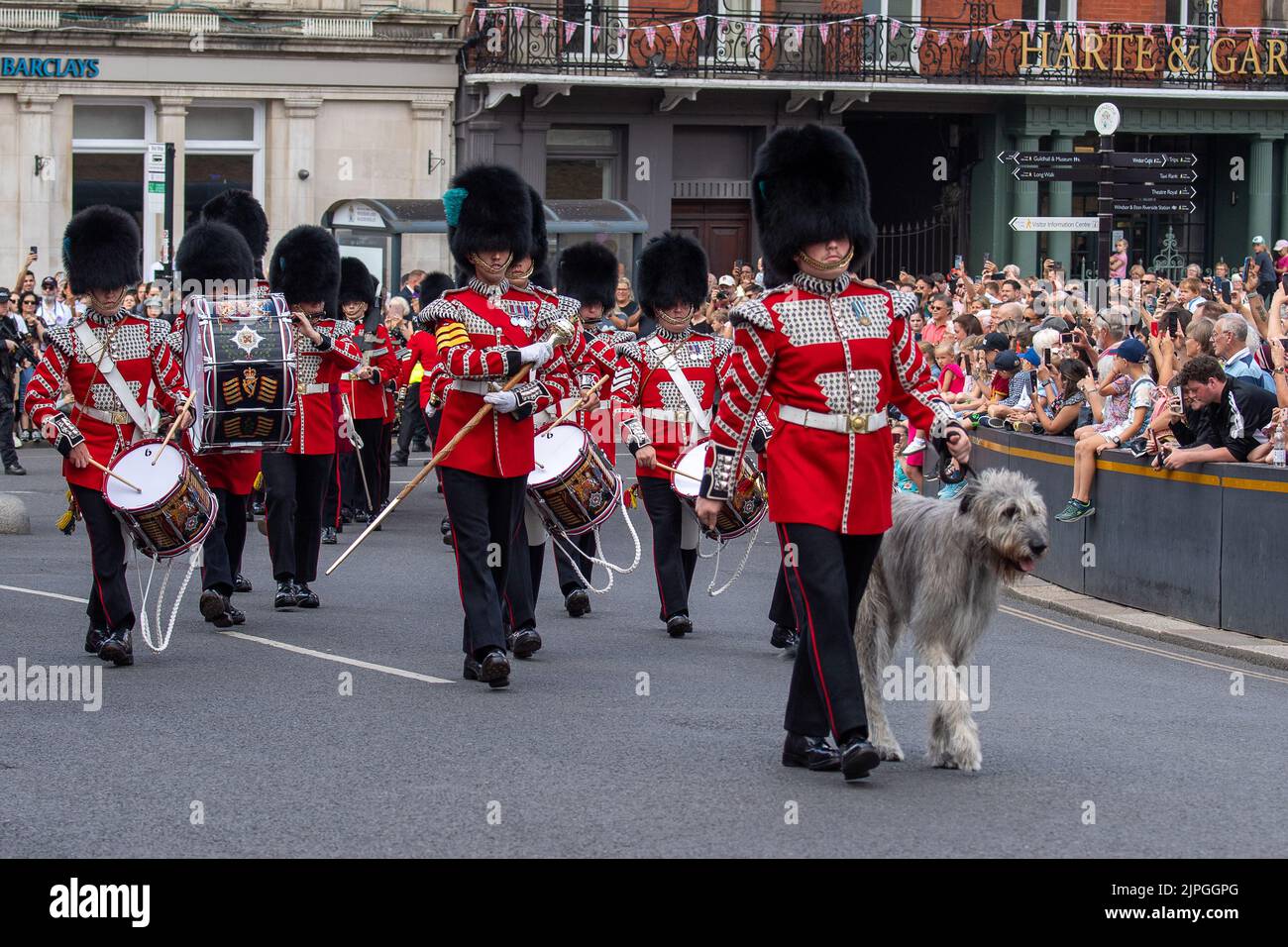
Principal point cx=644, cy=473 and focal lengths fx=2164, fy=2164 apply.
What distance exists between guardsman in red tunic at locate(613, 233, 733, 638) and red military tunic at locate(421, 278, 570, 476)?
1.65m

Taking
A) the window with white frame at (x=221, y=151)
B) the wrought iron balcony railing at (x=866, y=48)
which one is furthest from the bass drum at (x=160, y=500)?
the wrought iron balcony railing at (x=866, y=48)

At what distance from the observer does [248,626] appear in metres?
11.8

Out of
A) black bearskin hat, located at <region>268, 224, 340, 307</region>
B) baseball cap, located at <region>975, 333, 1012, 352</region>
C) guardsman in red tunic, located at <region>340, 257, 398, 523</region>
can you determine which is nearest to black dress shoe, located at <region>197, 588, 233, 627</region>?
black bearskin hat, located at <region>268, 224, 340, 307</region>

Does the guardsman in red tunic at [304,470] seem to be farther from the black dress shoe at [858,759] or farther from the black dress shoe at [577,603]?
the black dress shoe at [858,759]

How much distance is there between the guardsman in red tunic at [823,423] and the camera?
760 centimetres

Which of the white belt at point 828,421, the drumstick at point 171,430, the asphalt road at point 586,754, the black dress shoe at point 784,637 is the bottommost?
the asphalt road at point 586,754

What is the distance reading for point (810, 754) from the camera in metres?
7.77

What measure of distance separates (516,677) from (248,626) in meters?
2.35

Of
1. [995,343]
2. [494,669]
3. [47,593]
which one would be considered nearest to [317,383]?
[47,593]

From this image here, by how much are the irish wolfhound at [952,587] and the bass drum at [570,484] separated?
3.29 m

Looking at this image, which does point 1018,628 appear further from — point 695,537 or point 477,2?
point 477,2
